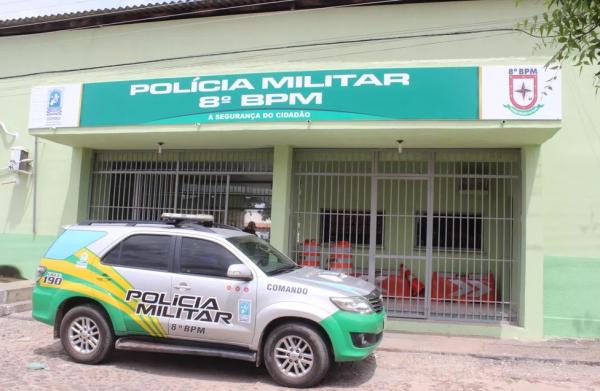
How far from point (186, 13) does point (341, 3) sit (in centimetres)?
340

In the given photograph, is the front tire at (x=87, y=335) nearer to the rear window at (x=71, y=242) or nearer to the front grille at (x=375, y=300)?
the rear window at (x=71, y=242)

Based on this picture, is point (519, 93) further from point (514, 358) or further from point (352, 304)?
point (352, 304)

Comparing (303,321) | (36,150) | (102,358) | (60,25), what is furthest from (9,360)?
(60,25)

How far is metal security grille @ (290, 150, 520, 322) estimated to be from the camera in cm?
897

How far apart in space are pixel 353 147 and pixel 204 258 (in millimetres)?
4151

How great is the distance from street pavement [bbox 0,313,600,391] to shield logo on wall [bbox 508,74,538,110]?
3525 mm

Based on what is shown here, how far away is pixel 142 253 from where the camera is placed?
639 cm

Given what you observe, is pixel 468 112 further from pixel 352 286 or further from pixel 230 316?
pixel 230 316

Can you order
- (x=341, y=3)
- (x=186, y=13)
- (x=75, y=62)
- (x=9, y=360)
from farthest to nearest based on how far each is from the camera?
(x=75, y=62) → (x=186, y=13) → (x=341, y=3) → (x=9, y=360)

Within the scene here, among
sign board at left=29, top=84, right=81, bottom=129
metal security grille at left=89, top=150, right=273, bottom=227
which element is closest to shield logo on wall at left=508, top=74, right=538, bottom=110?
metal security grille at left=89, top=150, right=273, bottom=227

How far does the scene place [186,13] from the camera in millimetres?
11375

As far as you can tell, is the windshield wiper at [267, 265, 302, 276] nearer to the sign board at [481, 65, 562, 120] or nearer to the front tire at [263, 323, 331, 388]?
the front tire at [263, 323, 331, 388]

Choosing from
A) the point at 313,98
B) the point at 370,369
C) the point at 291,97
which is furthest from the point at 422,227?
the point at 370,369

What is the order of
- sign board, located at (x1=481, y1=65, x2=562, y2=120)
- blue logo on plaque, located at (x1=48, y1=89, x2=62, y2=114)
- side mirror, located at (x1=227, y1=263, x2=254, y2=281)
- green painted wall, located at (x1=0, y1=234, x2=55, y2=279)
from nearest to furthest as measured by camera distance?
side mirror, located at (x1=227, y1=263, x2=254, y2=281) < sign board, located at (x1=481, y1=65, x2=562, y2=120) < blue logo on plaque, located at (x1=48, y1=89, x2=62, y2=114) < green painted wall, located at (x1=0, y1=234, x2=55, y2=279)
